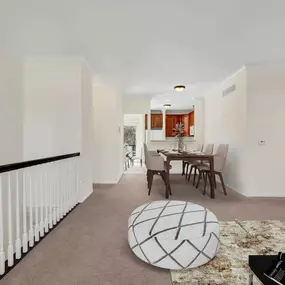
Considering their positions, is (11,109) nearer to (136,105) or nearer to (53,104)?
(53,104)

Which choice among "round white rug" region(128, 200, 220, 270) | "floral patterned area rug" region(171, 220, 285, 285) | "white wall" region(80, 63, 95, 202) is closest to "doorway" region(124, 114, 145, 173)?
"white wall" region(80, 63, 95, 202)

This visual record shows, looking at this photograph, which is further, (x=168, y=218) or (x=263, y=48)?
(x=263, y=48)

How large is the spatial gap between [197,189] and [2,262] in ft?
12.9

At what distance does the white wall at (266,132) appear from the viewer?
443 cm

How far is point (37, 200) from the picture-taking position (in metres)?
2.56

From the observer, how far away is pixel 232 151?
505 centimetres

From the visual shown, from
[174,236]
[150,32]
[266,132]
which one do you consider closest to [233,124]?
[266,132]

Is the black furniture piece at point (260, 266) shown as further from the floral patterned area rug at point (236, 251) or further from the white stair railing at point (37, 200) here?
the white stair railing at point (37, 200)

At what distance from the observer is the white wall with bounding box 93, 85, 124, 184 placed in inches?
230

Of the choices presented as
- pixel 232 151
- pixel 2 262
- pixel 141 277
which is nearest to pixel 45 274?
pixel 2 262

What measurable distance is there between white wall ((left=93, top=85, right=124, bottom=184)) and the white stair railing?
6.51 feet

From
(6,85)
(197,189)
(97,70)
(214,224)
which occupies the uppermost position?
(97,70)

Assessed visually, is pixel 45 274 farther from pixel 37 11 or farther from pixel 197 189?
pixel 197 189

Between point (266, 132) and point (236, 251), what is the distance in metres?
2.90
